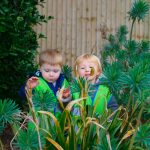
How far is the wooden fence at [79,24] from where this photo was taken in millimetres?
8555

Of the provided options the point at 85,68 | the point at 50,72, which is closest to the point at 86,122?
the point at 85,68

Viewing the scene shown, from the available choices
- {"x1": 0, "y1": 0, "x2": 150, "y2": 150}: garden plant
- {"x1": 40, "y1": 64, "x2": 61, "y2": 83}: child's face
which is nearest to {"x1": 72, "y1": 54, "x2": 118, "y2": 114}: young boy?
{"x1": 0, "y1": 0, "x2": 150, "y2": 150}: garden plant

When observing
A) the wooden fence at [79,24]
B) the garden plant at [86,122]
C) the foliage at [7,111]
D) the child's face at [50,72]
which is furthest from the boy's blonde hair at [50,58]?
the wooden fence at [79,24]

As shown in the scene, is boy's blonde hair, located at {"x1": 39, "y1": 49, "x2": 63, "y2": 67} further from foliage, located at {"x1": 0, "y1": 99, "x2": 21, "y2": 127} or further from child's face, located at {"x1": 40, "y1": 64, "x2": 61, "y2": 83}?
foliage, located at {"x1": 0, "y1": 99, "x2": 21, "y2": 127}

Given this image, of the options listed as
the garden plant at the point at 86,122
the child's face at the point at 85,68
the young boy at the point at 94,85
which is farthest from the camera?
the child's face at the point at 85,68

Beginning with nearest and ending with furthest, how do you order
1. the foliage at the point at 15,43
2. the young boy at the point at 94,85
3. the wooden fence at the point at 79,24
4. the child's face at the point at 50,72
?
the young boy at the point at 94,85
the child's face at the point at 50,72
the foliage at the point at 15,43
the wooden fence at the point at 79,24

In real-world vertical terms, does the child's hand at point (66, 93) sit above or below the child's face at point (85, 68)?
below

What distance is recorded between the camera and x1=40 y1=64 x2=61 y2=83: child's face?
145 inches

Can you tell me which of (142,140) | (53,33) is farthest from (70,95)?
(53,33)

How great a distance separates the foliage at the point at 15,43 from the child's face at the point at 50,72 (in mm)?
1059

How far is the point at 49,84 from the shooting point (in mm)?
3732

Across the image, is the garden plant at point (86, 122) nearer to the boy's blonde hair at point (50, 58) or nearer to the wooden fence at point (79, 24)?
the boy's blonde hair at point (50, 58)

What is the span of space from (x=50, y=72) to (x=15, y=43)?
121 centimetres

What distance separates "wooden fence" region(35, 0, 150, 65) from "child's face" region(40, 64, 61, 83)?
475 cm
